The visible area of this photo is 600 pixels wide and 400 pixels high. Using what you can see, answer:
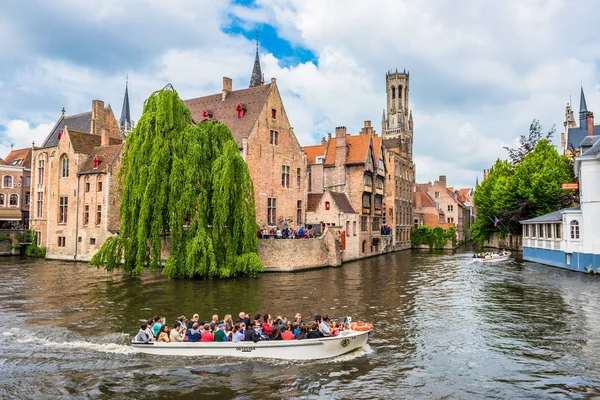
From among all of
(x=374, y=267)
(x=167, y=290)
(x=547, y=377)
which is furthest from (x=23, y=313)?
(x=374, y=267)

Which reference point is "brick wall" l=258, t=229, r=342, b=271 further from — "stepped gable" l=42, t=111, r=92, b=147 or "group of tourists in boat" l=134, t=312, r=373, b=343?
"stepped gable" l=42, t=111, r=92, b=147

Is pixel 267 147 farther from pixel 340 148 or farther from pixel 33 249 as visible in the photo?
pixel 33 249

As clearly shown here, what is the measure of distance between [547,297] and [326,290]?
39.1 ft

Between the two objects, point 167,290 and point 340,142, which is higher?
point 340,142

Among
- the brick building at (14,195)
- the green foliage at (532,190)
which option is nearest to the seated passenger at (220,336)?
the green foliage at (532,190)

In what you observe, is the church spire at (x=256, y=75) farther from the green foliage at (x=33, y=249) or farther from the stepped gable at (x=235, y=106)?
the green foliage at (x=33, y=249)

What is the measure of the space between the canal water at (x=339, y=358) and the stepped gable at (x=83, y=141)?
673 inches

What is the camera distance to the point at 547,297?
966 inches

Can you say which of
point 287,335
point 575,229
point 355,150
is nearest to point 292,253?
point 355,150

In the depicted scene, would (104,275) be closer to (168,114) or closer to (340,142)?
(168,114)

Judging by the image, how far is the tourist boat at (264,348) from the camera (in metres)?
14.3

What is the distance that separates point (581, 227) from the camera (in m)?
34.7

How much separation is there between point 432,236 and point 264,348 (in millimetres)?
56959

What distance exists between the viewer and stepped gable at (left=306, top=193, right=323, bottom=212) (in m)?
46.8
